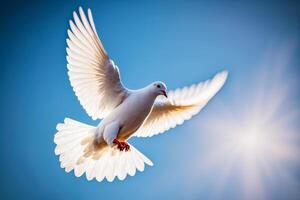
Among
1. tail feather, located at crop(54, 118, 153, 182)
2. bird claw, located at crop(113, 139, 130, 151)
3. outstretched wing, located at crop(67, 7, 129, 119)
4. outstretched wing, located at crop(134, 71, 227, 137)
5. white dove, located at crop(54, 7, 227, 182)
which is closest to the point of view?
outstretched wing, located at crop(67, 7, 129, 119)

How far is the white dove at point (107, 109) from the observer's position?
9.38 metres

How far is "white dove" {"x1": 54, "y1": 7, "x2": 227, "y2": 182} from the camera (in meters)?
9.38

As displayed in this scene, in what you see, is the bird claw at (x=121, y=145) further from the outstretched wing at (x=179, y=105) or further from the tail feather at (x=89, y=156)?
the outstretched wing at (x=179, y=105)

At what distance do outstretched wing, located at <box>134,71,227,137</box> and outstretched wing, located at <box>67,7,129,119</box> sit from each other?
1.33 meters

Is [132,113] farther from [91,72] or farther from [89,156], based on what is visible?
[89,156]

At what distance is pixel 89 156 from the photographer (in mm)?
10539

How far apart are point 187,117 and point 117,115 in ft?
7.54

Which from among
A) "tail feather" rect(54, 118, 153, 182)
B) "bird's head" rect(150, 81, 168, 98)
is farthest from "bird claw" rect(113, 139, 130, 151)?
"bird's head" rect(150, 81, 168, 98)

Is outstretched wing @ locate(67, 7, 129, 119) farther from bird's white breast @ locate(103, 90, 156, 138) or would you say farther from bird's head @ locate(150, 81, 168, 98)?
bird's head @ locate(150, 81, 168, 98)

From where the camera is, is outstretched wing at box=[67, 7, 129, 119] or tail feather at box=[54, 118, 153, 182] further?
tail feather at box=[54, 118, 153, 182]

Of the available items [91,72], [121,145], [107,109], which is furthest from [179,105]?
[91,72]

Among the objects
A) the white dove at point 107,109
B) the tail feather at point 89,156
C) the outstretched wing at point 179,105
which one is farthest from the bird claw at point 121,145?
the outstretched wing at point 179,105

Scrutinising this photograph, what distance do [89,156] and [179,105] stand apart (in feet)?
7.66

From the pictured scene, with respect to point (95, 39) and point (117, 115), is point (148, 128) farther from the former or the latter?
point (95, 39)
